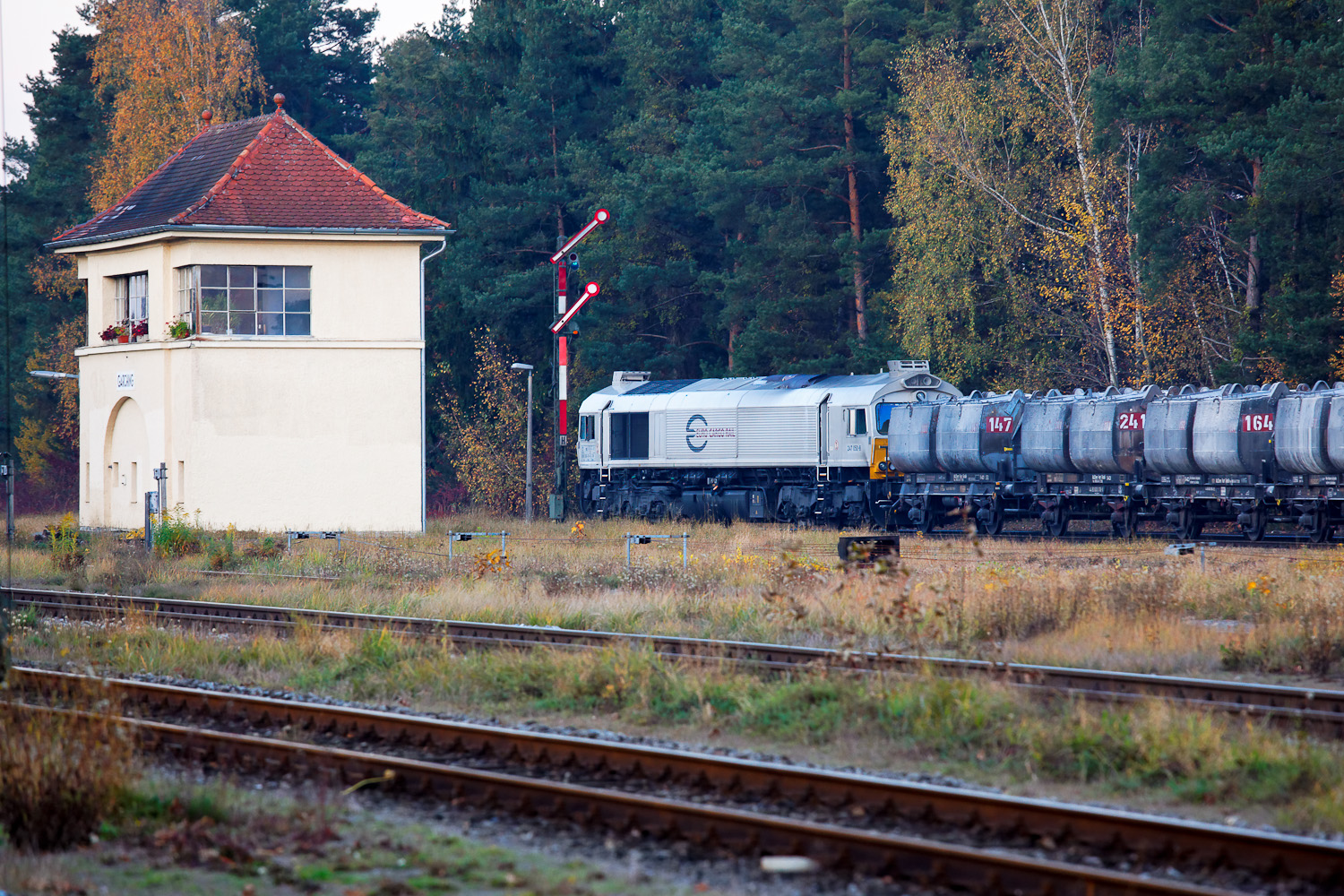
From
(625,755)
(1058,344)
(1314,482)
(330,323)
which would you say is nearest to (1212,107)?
(1058,344)

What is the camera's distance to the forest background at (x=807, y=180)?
34.1m

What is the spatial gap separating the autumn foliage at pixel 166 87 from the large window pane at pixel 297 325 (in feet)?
67.4

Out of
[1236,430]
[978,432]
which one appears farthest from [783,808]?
[978,432]

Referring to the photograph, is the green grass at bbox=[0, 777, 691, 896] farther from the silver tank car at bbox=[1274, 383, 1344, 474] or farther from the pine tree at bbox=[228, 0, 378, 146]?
the pine tree at bbox=[228, 0, 378, 146]

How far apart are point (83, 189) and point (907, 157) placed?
125ft

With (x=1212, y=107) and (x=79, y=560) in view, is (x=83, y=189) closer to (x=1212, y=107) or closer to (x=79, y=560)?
(x=79, y=560)

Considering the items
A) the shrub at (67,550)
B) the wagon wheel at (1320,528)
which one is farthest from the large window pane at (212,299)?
A: the wagon wheel at (1320,528)

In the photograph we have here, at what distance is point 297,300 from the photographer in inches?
1284

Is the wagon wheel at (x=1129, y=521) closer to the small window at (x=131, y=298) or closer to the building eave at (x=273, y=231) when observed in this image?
the building eave at (x=273, y=231)

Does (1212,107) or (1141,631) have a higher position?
(1212,107)

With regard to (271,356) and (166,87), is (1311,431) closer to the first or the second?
(271,356)

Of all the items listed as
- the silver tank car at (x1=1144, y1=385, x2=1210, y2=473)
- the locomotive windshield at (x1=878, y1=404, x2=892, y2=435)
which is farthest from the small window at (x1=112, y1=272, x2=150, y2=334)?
the silver tank car at (x1=1144, y1=385, x2=1210, y2=473)

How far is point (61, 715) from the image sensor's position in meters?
8.12

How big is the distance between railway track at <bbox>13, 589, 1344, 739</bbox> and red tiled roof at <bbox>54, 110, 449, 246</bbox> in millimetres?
16413
